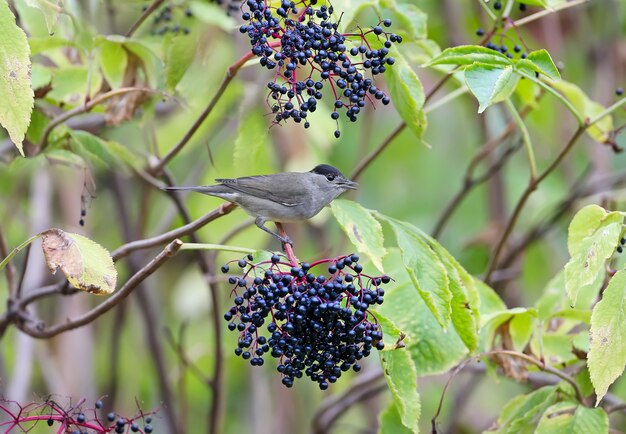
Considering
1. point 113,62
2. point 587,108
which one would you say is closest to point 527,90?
point 587,108

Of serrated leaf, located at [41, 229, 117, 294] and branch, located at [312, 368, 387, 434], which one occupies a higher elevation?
serrated leaf, located at [41, 229, 117, 294]

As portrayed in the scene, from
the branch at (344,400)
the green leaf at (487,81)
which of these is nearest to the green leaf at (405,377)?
the green leaf at (487,81)

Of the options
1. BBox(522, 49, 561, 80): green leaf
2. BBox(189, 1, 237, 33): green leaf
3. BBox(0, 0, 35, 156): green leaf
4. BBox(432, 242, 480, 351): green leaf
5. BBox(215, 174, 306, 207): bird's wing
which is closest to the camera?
BBox(0, 0, 35, 156): green leaf

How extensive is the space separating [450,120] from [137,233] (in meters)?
3.18

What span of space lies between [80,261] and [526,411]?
1501 millimetres

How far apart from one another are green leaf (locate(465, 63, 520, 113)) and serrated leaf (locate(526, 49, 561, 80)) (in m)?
0.06

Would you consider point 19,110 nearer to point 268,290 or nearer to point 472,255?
point 268,290

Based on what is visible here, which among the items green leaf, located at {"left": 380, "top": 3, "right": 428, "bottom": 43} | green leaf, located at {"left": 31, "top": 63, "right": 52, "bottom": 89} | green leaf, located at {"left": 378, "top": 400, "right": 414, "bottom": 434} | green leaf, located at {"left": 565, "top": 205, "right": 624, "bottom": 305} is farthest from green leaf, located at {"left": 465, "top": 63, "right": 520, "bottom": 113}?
green leaf, located at {"left": 31, "top": 63, "right": 52, "bottom": 89}

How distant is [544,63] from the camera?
2.36 metres

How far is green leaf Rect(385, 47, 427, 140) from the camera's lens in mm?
2639

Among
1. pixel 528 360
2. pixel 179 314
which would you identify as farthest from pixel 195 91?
pixel 179 314

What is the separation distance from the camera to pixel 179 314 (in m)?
5.86

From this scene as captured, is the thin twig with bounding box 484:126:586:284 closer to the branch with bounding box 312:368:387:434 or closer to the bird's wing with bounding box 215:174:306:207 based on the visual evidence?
the branch with bounding box 312:368:387:434

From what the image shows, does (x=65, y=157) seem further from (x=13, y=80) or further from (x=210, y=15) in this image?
(x=210, y=15)
